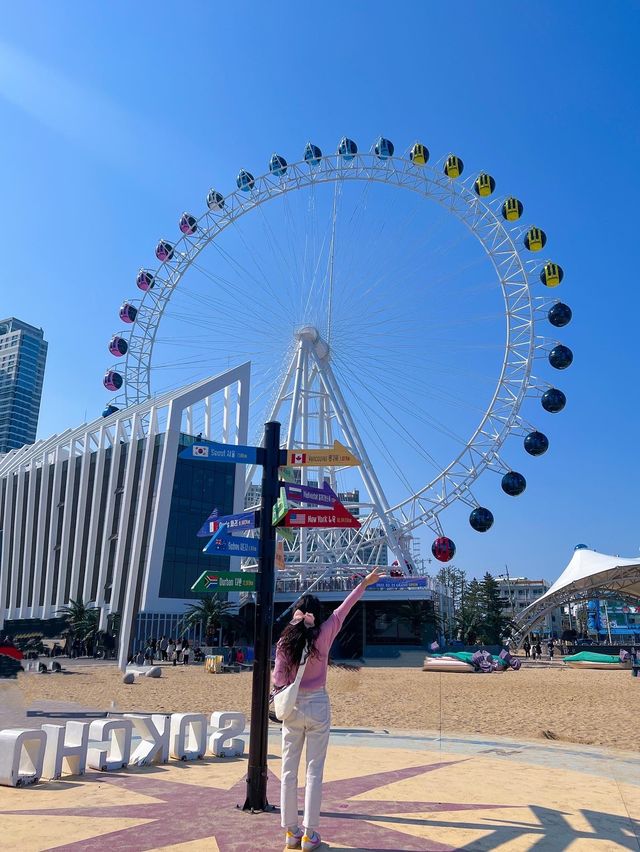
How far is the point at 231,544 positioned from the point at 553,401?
3665cm

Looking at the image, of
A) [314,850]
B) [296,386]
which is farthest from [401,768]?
[296,386]

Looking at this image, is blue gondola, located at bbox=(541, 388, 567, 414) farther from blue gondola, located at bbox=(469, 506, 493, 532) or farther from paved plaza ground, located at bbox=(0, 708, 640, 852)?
paved plaza ground, located at bbox=(0, 708, 640, 852)

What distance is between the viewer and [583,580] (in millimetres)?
53562

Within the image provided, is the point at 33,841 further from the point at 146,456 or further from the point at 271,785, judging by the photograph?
the point at 146,456

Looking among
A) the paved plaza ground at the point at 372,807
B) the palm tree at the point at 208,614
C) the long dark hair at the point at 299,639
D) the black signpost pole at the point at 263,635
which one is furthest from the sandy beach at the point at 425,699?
the palm tree at the point at 208,614

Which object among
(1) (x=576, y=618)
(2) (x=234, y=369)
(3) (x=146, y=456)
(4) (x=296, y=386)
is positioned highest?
(2) (x=234, y=369)

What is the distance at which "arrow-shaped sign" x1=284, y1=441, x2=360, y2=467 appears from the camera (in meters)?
8.56

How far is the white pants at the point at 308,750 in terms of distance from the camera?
556 cm

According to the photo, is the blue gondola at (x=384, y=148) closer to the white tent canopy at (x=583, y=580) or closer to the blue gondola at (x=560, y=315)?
the blue gondola at (x=560, y=315)

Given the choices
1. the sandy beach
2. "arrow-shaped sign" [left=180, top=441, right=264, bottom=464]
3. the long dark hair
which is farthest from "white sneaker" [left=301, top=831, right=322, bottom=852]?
the sandy beach

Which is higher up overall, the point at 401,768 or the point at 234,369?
the point at 234,369

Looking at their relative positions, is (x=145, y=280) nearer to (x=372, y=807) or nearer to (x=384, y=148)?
(x=384, y=148)

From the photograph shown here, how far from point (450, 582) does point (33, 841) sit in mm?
120697

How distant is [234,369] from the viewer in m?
51.8
